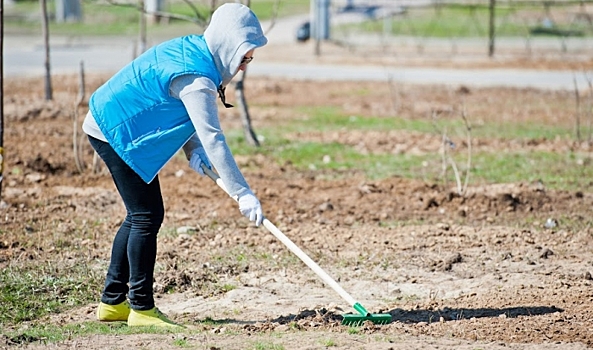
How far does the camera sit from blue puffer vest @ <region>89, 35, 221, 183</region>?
455 centimetres

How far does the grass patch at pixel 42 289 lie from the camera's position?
529cm

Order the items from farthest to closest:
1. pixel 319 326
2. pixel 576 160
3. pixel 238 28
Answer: pixel 576 160, pixel 319 326, pixel 238 28

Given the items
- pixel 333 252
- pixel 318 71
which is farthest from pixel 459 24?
pixel 333 252

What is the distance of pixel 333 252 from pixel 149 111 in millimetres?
2443

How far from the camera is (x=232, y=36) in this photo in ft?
14.5

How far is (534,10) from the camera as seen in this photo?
1427 inches

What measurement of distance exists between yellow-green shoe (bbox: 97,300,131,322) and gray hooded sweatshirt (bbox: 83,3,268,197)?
106cm

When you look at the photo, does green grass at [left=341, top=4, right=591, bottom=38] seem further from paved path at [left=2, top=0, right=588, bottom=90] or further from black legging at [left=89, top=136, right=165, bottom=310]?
black legging at [left=89, top=136, right=165, bottom=310]

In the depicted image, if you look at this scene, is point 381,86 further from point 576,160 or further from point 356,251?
point 356,251

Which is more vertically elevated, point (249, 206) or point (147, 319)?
point (249, 206)

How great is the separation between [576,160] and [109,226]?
5.38 m

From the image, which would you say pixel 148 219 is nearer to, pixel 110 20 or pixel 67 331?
pixel 67 331

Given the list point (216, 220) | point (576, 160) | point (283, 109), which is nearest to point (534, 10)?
point (283, 109)

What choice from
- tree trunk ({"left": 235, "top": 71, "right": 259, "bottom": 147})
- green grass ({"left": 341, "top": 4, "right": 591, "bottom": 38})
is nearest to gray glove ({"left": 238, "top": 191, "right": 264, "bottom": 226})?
tree trunk ({"left": 235, "top": 71, "right": 259, "bottom": 147})
